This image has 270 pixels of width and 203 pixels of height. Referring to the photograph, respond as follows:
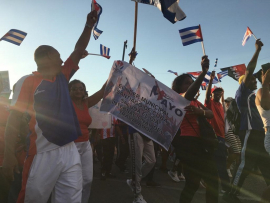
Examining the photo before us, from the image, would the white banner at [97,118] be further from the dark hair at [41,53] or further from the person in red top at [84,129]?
the dark hair at [41,53]

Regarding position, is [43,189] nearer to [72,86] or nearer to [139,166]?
[72,86]

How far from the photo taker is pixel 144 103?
3.51 meters

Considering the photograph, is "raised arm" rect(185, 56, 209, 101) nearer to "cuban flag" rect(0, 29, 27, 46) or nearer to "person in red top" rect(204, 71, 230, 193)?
"person in red top" rect(204, 71, 230, 193)

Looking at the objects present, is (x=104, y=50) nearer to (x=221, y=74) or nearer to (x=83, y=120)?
(x=221, y=74)

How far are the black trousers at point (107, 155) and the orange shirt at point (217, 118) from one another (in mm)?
2723

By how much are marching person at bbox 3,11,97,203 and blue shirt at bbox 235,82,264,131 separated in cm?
293

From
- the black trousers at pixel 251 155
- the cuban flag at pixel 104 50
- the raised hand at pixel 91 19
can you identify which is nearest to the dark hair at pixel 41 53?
the raised hand at pixel 91 19

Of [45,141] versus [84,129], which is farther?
[84,129]

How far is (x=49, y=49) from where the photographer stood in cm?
246

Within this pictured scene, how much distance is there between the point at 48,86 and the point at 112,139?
473 centimetres

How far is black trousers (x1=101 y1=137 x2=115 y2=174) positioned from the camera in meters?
6.43

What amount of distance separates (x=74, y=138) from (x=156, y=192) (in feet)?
10.7

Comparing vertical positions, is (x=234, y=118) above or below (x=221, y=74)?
below

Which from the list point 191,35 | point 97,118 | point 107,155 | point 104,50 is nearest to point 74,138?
point 97,118
